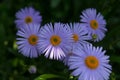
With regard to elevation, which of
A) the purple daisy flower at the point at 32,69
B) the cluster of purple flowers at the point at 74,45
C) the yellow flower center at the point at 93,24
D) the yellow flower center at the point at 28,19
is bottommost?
the purple daisy flower at the point at 32,69

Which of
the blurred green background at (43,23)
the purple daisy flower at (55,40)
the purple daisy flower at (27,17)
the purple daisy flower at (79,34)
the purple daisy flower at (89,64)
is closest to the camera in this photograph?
the purple daisy flower at (89,64)

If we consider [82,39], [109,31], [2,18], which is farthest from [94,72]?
[2,18]

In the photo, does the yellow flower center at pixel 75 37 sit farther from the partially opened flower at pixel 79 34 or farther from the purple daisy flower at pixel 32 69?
the purple daisy flower at pixel 32 69

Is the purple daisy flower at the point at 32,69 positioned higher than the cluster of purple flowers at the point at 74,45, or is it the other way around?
the cluster of purple flowers at the point at 74,45

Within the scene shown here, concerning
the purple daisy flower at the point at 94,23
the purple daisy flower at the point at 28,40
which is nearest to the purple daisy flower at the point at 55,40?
the purple daisy flower at the point at 28,40

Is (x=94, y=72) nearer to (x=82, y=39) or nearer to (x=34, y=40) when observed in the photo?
(x=82, y=39)

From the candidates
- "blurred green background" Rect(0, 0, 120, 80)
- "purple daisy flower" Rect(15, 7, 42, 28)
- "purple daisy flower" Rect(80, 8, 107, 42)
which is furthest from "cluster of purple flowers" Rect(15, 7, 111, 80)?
"purple daisy flower" Rect(15, 7, 42, 28)
